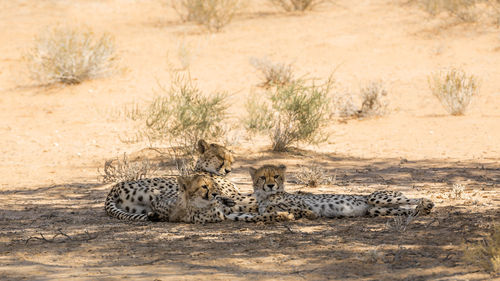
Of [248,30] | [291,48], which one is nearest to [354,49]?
[291,48]

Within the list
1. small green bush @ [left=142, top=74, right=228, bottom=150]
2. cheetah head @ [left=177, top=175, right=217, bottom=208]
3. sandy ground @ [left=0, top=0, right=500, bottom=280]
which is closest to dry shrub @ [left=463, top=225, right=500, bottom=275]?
sandy ground @ [left=0, top=0, right=500, bottom=280]

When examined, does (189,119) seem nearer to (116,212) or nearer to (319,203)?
(116,212)

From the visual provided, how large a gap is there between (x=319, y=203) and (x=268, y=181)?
53 centimetres

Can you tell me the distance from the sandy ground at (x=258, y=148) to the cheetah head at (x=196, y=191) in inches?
9.6

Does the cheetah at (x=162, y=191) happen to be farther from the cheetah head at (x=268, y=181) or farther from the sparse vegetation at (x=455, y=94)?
the sparse vegetation at (x=455, y=94)

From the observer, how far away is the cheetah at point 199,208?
6574 millimetres

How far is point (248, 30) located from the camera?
23.4 metres

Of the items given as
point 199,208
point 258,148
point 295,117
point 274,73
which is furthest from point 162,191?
point 274,73

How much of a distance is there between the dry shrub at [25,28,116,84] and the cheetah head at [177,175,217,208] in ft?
37.7

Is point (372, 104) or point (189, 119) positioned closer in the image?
point (189, 119)

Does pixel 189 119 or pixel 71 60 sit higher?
pixel 71 60

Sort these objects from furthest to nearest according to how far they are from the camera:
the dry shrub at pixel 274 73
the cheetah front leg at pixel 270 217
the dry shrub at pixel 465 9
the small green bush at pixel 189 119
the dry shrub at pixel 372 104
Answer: the dry shrub at pixel 465 9 → the dry shrub at pixel 274 73 → the dry shrub at pixel 372 104 → the small green bush at pixel 189 119 → the cheetah front leg at pixel 270 217

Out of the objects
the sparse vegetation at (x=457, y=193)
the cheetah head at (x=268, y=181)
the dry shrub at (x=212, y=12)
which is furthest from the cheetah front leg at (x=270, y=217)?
the dry shrub at (x=212, y=12)

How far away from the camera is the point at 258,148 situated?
1205 centimetres
